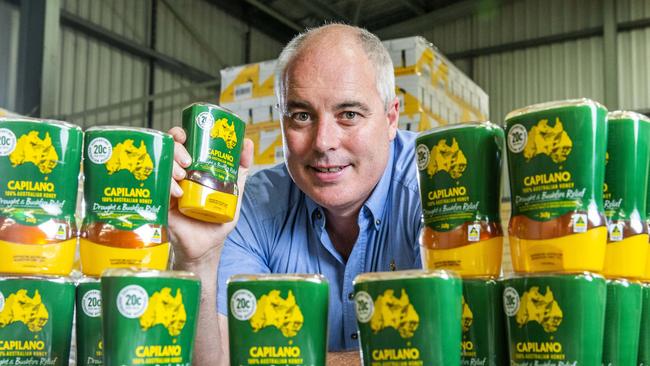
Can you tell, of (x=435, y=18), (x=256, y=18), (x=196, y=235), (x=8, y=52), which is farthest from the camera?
(x=256, y=18)

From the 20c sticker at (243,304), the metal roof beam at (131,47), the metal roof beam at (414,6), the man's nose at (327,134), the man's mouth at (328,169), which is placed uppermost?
the metal roof beam at (414,6)

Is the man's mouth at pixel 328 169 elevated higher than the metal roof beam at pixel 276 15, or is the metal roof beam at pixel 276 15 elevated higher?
the metal roof beam at pixel 276 15

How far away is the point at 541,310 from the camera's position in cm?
136

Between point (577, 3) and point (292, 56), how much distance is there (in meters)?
9.64

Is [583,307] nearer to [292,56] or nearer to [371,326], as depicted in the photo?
[371,326]

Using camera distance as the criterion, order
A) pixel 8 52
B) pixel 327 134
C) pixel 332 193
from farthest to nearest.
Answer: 1. pixel 8 52
2. pixel 332 193
3. pixel 327 134

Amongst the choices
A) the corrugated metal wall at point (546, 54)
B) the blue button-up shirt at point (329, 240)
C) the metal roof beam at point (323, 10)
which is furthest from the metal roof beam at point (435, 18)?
the blue button-up shirt at point (329, 240)

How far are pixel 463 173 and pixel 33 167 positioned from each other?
2.72 feet

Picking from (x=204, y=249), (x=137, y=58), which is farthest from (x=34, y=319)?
(x=137, y=58)

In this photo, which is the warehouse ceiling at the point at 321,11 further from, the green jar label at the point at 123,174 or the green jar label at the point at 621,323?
the green jar label at the point at 621,323

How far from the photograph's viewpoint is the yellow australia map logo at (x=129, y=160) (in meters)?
1.46

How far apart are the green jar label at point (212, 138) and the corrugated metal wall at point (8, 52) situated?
7328 millimetres

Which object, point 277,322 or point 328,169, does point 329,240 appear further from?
point 277,322

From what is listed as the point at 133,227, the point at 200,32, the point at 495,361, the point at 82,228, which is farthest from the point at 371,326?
the point at 200,32
